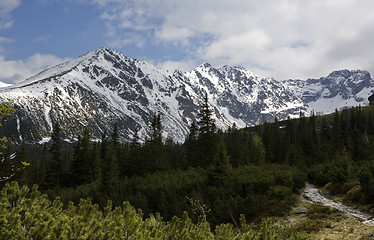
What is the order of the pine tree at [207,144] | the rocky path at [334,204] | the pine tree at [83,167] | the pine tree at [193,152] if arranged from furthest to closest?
the pine tree at [193,152] → the pine tree at [83,167] → the pine tree at [207,144] → the rocky path at [334,204]

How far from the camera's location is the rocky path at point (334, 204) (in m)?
12.0

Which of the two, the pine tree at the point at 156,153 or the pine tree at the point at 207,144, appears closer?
the pine tree at the point at 207,144

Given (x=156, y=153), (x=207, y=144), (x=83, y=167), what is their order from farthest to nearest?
(x=156, y=153) < (x=83, y=167) < (x=207, y=144)

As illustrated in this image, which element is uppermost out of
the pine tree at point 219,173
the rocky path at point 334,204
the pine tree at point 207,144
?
the pine tree at point 207,144

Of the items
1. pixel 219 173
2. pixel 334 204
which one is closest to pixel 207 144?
pixel 219 173

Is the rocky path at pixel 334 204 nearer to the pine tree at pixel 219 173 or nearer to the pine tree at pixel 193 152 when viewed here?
the pine tree at pixel 219 173

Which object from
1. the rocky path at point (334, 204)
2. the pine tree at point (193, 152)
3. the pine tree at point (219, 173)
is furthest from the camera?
the pine tree at point (193, 152)

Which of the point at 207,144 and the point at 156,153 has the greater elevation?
the point at 207,144

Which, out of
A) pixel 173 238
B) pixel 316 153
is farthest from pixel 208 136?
pixel 316 153

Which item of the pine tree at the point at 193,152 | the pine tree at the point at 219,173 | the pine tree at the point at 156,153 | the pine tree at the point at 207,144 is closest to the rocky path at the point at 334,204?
the pine tree at the point at 219,173

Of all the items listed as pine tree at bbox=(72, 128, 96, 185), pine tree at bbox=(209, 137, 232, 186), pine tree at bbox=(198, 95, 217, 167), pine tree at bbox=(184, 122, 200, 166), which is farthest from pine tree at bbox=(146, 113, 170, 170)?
pine tree at bbox=(209, 137, 232, 186)

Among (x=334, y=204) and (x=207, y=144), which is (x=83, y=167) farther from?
(x=334, y=204)

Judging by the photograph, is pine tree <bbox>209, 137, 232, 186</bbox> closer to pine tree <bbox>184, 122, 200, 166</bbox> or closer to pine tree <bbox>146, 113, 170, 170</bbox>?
pine tree <bbox>184, 122, 200, 166</bbox>

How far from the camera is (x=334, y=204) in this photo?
14859 millimetres
